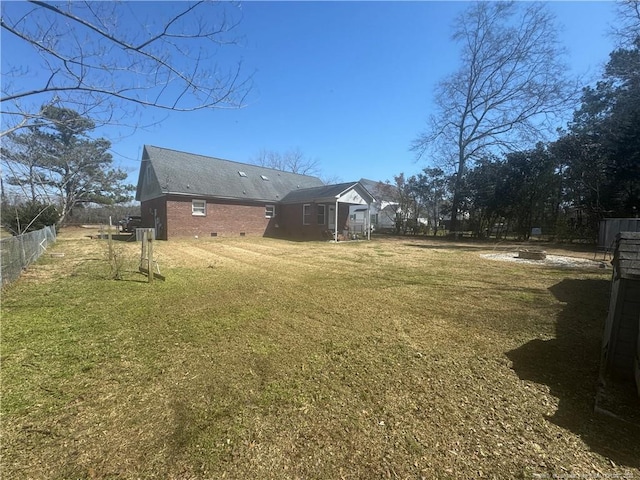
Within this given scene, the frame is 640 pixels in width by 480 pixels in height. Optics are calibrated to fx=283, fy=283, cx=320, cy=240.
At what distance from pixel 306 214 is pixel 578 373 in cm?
1773

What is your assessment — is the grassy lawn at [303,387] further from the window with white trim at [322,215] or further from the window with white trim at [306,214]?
the window with white trim at [306,214]

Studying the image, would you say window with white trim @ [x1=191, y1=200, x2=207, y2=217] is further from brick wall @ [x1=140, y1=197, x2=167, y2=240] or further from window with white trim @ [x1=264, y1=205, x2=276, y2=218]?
window with white trim @ [x1=264, y1=205, x2=276, y2=218]

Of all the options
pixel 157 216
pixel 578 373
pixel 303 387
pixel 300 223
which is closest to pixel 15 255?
pixel 303 387

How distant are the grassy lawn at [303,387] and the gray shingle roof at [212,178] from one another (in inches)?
517

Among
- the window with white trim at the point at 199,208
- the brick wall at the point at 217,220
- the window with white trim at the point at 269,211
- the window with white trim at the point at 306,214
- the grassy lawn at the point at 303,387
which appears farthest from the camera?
the window with white trim at the point at 269,211

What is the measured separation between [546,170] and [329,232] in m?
15.0

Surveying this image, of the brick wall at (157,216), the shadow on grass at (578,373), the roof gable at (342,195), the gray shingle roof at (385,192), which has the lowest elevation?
the shadow on grass at (578,373)

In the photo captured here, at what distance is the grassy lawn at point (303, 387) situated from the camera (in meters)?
1.83

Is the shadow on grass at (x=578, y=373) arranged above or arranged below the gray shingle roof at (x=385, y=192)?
below

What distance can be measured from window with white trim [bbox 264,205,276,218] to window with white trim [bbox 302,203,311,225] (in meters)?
2.75

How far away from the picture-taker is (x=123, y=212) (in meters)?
37.1

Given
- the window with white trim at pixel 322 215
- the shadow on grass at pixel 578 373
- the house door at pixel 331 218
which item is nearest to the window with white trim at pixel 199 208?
the window with white trim at pixel 322 215

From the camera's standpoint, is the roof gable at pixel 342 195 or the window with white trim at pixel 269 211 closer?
the roof gable at pixel 342 195

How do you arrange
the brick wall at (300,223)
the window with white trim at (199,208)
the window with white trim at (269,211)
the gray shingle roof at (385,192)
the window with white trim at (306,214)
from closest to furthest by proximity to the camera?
1. the window with white trim at (199,208)
2. the brick wall at (300,223)
3. the window with white trim at (306,214)
4. the window with white trim at (269,211)
5. the gray shingle roof at (385,192)
